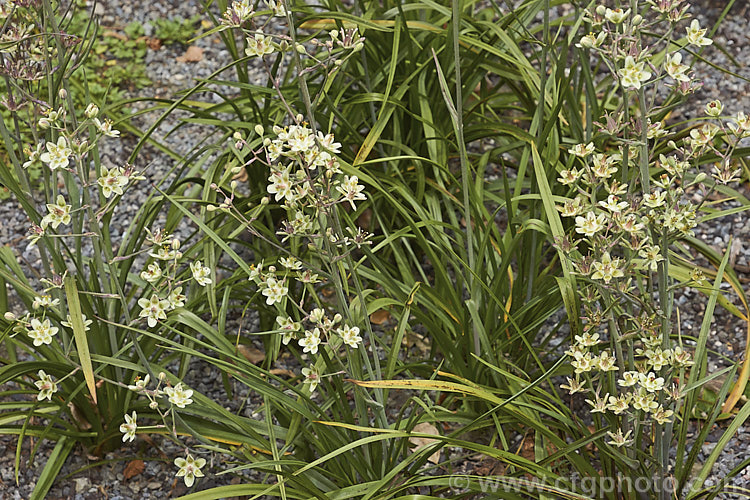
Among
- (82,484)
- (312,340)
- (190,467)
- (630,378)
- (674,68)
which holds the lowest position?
(82,484)

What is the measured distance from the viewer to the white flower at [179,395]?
2008 mm

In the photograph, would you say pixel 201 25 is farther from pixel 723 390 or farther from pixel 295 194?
pixel 723 390

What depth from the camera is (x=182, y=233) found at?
3418 millimetres

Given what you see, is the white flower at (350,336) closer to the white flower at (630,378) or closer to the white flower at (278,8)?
the white flower at (630,378)

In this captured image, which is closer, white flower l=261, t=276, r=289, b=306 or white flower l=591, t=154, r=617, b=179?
white flower l=591, t=154, r=617, b=179

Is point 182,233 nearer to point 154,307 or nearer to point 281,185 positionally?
point 154,307

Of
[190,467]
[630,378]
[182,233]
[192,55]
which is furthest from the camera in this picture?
[192,55]

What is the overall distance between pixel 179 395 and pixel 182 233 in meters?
1.48

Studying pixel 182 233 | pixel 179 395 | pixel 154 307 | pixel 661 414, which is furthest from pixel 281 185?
pixel 182 233

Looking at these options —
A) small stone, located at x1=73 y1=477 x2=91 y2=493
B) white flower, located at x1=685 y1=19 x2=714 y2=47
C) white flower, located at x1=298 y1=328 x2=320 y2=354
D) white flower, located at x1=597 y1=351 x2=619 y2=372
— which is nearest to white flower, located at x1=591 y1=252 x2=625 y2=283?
white flower, located at x1=597 y1=351 x2=619 y2=372

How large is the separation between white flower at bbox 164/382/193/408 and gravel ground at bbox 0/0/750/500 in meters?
0.54

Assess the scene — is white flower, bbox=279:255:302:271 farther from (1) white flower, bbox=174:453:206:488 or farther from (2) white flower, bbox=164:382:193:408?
(1) white flower, bbox=174:453:206:488

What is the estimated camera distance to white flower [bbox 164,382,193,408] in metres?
2.01

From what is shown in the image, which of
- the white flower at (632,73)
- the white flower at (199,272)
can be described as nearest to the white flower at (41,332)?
the white flower at (199,272)
